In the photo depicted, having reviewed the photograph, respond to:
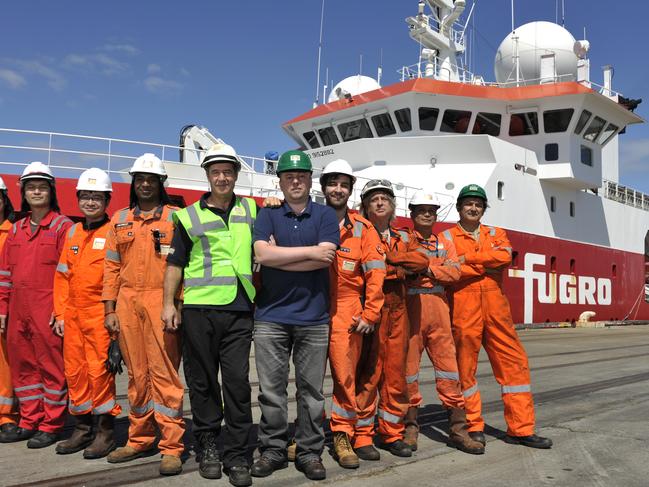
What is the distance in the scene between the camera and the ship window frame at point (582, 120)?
1572 centimetres

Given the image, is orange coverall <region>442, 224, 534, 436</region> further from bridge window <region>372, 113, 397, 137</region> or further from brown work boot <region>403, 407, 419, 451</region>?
bridge window <region>372, 113, 397, 137</region>

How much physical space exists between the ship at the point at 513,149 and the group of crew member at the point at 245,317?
6702mm

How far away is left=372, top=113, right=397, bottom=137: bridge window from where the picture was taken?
15.0 meters

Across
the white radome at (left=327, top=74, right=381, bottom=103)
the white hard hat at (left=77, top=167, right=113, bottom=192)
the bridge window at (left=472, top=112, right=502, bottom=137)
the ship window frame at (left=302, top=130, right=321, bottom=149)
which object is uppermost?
the white radome at (left=327, top=74, right=381, bottom=103)

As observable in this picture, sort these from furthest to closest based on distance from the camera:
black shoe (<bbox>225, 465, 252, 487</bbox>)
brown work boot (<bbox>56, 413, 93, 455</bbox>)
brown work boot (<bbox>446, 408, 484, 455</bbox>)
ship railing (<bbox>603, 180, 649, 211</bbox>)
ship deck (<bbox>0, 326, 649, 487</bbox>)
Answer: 1. ship railing (<bbox>603, 180, 649, 211</bbox>)
2. brown work boot (<bbox>446, 408, 484, 455</bbox>)
3. brown work boot (<bbox>56, 413, 93, 455</bbox>)
4. ship deck (<bbox>0, 326, 649, 487</bbox>)
5. black shoe (<bbox>225, 465, 252, 487</bbox>)

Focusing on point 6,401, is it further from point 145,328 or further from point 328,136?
point 328,136

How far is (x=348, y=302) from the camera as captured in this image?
361 centimetres

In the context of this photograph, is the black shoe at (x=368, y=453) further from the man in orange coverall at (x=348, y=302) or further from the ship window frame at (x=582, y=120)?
the ship window frame at (x=582, y=120)

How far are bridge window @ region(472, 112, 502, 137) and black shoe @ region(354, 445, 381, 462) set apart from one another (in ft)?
42.0

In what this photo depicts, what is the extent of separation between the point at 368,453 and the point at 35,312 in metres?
2.50

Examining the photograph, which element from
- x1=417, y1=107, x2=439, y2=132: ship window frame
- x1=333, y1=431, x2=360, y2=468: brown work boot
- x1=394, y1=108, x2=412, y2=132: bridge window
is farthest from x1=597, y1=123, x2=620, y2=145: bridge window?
x1=333, y1=431, x2=360, y2=468: brown work boot

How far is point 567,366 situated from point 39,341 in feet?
22.8

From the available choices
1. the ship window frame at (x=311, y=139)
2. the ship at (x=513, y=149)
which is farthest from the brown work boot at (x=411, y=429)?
the ship window frame at (x=311, y=139)

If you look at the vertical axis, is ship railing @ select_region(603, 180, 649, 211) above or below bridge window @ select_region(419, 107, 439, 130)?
below
